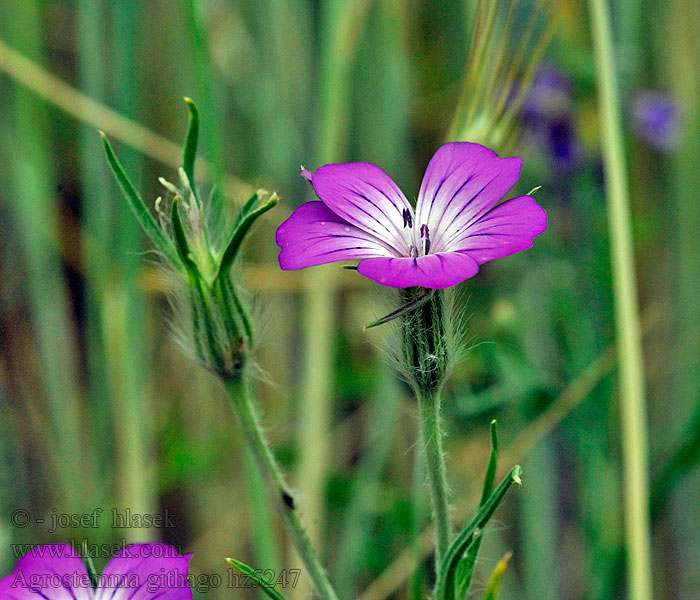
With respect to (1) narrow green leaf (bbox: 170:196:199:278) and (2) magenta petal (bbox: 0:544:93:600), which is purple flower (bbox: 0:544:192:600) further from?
(1) narrow green leaf (bbox: 170:196:199:278)

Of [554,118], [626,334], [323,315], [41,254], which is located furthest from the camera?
[554,118]

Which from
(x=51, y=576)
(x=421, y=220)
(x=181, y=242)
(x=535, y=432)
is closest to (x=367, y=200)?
(x=421, y=220)

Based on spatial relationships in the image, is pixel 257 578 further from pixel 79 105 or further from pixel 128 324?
pixel 79 105

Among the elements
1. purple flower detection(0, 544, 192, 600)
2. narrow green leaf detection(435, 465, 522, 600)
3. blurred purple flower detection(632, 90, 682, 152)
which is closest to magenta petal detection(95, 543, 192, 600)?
purple flower detection(0, 544, 192, 600)

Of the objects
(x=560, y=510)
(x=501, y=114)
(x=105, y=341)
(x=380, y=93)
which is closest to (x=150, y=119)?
(x=380, y=93)

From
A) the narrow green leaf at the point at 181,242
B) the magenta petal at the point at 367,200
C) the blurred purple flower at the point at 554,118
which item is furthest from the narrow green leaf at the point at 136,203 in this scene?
the blurred purple flower at the point at 554,118

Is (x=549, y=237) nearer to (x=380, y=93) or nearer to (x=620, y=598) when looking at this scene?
(x=380, y=93)

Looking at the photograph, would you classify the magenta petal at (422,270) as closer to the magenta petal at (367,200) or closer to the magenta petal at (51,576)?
the magenta petal at (367,200)
